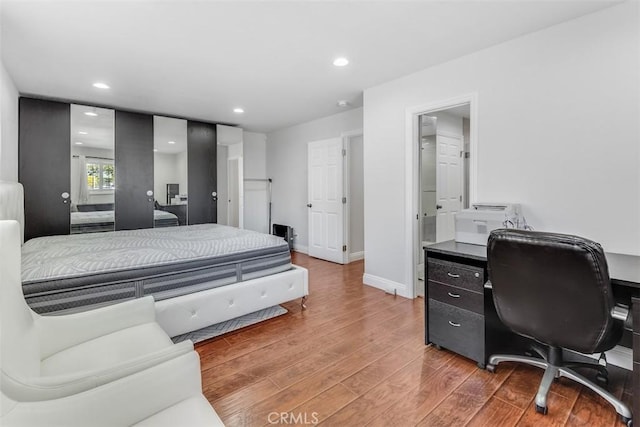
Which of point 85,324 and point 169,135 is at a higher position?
point 169,135

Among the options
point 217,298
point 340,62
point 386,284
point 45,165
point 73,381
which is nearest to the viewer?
point 73,381

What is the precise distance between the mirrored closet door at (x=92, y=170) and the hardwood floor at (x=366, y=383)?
9.76 feet

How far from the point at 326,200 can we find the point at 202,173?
2.12 meters

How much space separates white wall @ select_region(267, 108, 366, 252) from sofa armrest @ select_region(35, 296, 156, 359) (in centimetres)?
392

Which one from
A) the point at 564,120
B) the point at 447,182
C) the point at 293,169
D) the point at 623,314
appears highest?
the point at 293,169

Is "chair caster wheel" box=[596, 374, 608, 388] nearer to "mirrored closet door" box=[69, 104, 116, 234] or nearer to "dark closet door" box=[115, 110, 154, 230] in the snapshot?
"dark closet door" box=[115, 110, 154, 230]

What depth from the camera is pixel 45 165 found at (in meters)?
3.86

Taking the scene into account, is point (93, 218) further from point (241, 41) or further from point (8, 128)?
point (241, 41)

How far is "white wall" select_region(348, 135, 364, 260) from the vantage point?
4.98 m

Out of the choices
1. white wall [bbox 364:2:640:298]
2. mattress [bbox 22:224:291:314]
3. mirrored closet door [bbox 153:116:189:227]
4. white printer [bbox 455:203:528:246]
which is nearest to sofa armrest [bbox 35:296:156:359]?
mattress [bbox 22:224:291:314]

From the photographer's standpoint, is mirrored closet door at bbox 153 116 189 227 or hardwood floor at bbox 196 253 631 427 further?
mirrored closet door at bbox 153 116 189 227

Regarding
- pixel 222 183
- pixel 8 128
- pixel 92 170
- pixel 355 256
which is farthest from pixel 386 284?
pixel 8 128

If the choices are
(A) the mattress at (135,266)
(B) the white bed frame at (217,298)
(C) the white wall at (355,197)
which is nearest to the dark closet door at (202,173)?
(A) the mattress at (135,266)

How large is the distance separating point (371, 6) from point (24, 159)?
439 centimetres
